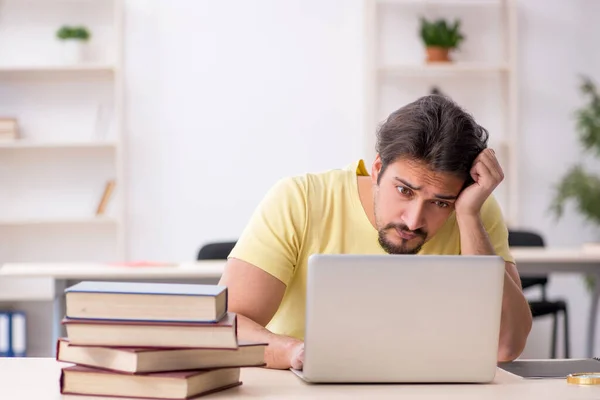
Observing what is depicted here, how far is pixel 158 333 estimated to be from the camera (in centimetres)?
123

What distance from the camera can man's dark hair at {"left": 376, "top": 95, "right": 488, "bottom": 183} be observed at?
1716 mm

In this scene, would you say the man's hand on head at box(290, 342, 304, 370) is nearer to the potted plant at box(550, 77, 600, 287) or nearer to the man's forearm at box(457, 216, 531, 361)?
the man's forearm at box(457, 216, 531, 361)

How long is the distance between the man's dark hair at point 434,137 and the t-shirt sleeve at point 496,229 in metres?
0.20

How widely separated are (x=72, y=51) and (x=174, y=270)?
73.9 inches

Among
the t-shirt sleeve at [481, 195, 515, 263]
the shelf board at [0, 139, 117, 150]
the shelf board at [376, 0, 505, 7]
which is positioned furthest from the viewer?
the shelf board at [376, 0, 505, 7]

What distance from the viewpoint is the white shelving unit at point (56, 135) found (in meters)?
4.79

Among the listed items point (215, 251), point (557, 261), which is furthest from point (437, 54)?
point (215, 251)

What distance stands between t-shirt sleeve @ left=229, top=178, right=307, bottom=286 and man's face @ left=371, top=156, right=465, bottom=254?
0.17m

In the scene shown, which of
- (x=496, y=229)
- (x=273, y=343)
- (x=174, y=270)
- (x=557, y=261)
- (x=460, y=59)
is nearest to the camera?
(x=273, y=343)

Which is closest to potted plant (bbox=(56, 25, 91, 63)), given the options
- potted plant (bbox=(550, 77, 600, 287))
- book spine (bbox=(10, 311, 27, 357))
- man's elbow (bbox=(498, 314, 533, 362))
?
book spine (bbox=(10, 311, 27, 357))

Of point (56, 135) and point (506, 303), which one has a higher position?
point (56, 135)

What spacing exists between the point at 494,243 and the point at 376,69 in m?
2.97

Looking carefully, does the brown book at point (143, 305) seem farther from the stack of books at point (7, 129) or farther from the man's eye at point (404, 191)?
the stack of books at point (7, 129)

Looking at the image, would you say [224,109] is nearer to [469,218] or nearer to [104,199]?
[104,199]
